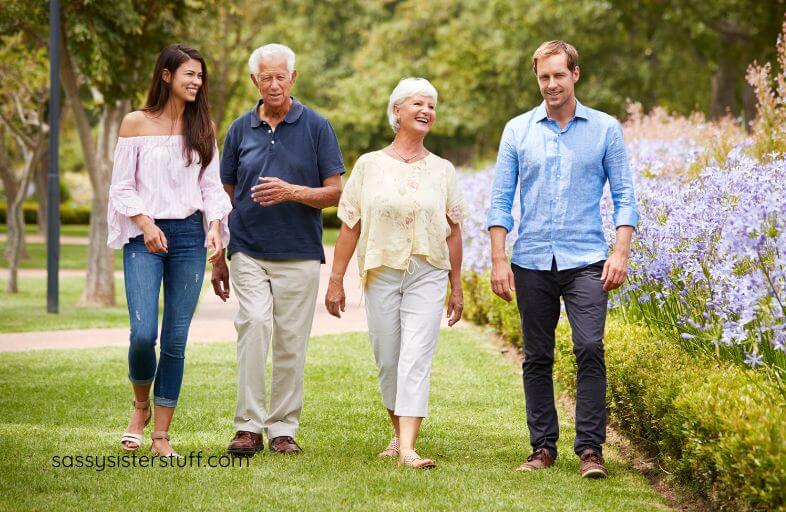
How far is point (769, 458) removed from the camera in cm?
401

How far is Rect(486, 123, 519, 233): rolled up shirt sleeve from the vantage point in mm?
5695

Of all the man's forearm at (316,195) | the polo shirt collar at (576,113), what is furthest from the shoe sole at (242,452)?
the polo shirt collar at (576,113)

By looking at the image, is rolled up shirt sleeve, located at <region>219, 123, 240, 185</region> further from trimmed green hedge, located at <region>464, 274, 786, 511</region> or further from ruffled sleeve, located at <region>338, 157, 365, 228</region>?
trimmed green hedge, located at <region>464, 274, 786, 511</region>

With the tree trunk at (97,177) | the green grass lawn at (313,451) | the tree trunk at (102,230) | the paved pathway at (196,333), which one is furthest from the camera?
the tree trunk at (102,230)

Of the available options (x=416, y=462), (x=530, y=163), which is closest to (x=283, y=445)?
(x=416, y=462)

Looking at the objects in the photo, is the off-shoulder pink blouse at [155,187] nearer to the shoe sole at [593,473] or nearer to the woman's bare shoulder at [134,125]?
the woman's bare shoulder at [134,125]

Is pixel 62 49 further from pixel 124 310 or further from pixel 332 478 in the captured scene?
pixel 332 478

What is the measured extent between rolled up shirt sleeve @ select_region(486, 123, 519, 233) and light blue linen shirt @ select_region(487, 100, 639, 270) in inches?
3.3

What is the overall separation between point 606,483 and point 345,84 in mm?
35857

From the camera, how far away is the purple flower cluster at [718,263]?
4754mm

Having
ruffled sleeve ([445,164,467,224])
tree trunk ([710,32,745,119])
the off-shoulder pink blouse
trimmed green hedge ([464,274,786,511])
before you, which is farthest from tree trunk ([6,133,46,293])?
tree trunk ([710,32,745,119])

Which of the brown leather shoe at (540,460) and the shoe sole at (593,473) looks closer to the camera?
the shoe sole at (593,473)

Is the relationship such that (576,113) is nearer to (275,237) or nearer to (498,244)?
(498,244)

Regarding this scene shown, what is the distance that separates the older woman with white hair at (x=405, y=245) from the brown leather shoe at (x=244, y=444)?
0.73 meters
